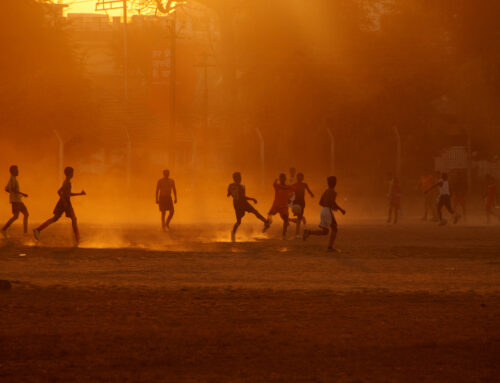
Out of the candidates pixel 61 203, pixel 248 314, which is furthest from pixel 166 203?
pixel 248 314

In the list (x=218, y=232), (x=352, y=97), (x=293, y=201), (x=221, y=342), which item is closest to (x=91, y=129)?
(x=352, y=97)

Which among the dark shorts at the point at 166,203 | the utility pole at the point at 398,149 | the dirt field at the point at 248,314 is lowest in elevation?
the dirt field at the point at 248,314

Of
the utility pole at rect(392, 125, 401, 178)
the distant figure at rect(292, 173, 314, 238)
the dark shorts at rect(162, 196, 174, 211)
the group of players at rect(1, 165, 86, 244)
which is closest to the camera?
the group of players at rect(1, 165, 86, 244)

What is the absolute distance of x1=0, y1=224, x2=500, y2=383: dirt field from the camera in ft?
25.2

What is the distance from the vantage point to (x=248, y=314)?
10.3 m

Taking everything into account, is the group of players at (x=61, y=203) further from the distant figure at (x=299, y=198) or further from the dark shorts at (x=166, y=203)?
the distant figure at (x=299, y=198)

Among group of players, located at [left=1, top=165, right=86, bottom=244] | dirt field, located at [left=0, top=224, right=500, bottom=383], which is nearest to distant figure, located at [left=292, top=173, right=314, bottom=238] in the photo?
dirt field, located at [left=0, top=224, right=500, bottom=383]

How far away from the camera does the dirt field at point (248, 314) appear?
25.2ft

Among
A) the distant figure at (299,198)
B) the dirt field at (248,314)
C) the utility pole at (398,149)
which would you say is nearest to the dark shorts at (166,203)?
the distant figure at (299,198)

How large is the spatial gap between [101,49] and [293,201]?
70.3 m

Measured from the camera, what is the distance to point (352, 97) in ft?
153

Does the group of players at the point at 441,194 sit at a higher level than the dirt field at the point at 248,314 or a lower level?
higher

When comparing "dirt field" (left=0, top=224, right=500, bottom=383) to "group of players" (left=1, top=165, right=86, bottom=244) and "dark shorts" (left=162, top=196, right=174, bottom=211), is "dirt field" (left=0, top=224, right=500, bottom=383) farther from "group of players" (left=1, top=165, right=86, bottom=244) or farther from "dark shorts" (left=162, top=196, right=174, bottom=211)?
"dark shorts" (left=162, top=196, right=174, bottom=211)

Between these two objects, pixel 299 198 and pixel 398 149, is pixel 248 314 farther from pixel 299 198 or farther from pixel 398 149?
pixel 398 149
